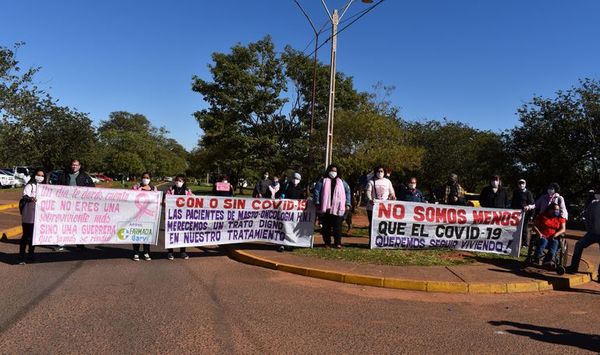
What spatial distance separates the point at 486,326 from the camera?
592 cm

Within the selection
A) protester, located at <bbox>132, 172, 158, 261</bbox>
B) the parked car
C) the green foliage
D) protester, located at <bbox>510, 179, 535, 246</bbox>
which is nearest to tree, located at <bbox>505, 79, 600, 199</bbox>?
protester, located at <bbox>510, 179, 535, 246</bbox>

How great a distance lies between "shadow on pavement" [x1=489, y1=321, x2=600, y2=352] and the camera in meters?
5.29

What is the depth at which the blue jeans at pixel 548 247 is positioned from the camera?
9047 millimetres

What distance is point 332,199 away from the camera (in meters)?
10.6

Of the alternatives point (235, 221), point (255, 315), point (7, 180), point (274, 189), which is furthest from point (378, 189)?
point (7, 180)

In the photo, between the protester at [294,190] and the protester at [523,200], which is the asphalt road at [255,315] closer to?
the protester at [294,190]

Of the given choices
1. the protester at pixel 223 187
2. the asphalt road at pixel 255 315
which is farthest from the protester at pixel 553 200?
the protester at pixel 223 187

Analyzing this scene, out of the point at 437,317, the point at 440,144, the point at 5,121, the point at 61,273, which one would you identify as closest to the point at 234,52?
the point at 5,121

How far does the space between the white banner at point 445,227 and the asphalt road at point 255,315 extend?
2178mm

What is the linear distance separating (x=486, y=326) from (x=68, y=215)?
7.26 meters

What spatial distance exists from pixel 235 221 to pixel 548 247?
6.06 m

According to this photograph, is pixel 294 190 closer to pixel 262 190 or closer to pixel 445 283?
pixel 262 190

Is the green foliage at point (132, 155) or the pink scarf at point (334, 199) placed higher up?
the green foliage at point (132, 155)

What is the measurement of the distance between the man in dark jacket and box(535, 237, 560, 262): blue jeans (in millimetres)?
8915
